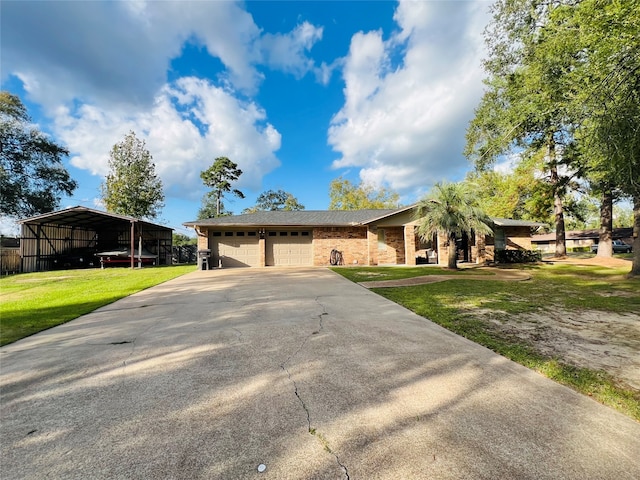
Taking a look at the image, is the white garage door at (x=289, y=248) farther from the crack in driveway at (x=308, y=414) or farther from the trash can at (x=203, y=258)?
the crack in driveway at (x=308, y=414)

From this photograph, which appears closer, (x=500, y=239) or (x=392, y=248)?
(x=392, y=248)

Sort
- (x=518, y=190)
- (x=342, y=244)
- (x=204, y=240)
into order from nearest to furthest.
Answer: (x=204, y=240) < (x=342, y=244) < (x=518, y=190)

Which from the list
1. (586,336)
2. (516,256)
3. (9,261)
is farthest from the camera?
(516,256)

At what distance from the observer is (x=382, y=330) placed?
4418 millimetres

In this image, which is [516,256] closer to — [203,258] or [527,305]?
[527,305]

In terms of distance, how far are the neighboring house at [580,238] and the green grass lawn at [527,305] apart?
34623 mm

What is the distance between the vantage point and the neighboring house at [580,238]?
35906mm

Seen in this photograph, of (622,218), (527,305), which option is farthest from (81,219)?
(622,218)

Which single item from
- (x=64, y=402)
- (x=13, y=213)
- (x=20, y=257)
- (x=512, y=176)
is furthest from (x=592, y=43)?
(x=13, y=213)

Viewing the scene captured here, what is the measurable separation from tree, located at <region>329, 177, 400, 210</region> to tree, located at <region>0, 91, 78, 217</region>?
94.7 ft

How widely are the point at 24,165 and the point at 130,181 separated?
293 inches

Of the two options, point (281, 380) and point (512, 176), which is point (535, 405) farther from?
point (512, 176)

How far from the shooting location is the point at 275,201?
157 feet

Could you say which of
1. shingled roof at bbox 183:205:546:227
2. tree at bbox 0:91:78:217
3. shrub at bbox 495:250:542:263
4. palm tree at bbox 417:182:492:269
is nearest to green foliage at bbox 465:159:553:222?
shrub at bbox 495:250:542:263
